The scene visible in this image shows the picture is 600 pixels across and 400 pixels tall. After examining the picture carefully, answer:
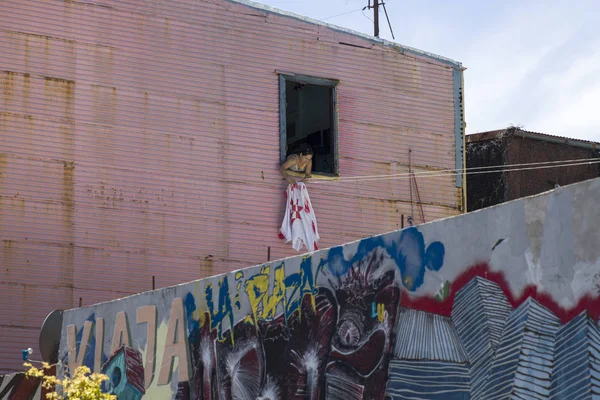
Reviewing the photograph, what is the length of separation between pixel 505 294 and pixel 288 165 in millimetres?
15199

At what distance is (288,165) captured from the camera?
23.2 metres

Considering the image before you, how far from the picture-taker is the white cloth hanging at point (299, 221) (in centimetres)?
2308

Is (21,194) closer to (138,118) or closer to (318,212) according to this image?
(138,118)

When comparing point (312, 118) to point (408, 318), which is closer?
point (408, 318)

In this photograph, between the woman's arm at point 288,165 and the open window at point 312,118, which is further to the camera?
the open window at point 312,118

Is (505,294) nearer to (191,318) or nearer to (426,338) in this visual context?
(426,338)

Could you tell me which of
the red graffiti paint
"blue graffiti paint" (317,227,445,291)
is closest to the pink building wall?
"blue graffiti paint" (317,227,445,291)

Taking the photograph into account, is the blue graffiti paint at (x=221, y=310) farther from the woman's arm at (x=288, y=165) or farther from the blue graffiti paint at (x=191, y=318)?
the woman's arm at (x=288, y=165)

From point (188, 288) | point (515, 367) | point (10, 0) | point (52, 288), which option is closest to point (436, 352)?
point (515, 367)

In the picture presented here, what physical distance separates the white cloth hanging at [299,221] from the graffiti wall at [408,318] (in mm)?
9264

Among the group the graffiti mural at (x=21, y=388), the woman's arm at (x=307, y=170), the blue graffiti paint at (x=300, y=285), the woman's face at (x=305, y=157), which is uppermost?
the woman's face at (x=305, y=157)

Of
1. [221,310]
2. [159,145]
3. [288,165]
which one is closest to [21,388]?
[221,310]

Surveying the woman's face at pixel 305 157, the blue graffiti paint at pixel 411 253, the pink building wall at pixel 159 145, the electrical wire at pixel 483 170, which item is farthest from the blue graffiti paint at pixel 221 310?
the electrical wire at pixel 483 170

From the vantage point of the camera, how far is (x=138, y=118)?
22.1 m
